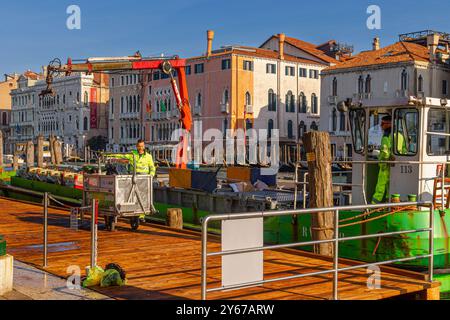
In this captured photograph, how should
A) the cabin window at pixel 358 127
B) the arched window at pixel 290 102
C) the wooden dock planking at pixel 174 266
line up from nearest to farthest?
the wooden dock planking at pixel 174 266 → the cabin window at pixel 358 127 → the arched window at pixel 290 102

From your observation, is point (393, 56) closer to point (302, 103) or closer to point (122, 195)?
point (302, 103)

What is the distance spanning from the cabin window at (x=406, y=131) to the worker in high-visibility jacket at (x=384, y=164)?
16cm

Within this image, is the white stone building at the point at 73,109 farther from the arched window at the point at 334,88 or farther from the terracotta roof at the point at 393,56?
the terracotta roof at the point at 393,56

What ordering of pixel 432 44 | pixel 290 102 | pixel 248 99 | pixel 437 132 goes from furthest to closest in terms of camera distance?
1. pixel 290 102
2. pixel 248 99
3. pixel 432 44
4. pixel 437 132

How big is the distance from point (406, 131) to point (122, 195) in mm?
6346

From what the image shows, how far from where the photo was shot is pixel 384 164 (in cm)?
1348

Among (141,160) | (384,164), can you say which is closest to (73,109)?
(141,160)

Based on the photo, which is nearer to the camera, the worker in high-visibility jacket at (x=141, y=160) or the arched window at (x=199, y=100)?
the worker in high-visibility jacket at (x=141, y=160)

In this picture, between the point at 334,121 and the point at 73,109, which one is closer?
the point at 334,121

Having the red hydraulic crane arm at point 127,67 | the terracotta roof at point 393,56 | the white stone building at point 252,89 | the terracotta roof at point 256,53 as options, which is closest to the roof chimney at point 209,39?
the white stone building at point 252,89

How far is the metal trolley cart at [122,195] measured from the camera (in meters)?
13.3

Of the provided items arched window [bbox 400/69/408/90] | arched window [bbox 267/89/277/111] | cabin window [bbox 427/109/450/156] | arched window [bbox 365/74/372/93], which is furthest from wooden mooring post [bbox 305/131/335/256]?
arched window [bbox 267/89/277/111]
